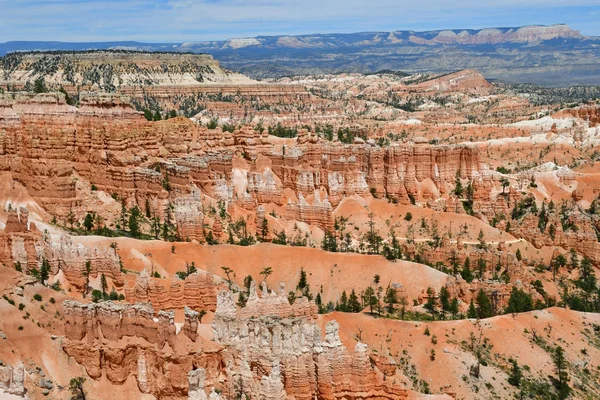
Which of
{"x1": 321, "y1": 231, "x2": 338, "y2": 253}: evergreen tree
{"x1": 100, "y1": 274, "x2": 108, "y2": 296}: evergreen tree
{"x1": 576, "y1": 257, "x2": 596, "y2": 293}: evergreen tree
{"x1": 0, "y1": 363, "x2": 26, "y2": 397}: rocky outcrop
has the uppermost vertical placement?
{"x1": 0, "y1": 363, "x2": 26, "y2": 397}: rocky outcrop

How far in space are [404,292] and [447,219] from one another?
1957 centimetres

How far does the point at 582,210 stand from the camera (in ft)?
257

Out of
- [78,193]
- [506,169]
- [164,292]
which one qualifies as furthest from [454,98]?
[164,292]

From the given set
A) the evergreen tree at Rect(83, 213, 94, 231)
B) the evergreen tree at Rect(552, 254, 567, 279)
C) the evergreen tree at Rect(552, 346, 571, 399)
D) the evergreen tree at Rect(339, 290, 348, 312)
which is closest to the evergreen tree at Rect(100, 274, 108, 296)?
the evergreen tree at Rect(83, 213, 94, 231)

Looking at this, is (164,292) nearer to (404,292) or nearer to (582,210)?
(404,292)

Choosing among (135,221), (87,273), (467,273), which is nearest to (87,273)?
(87,273)

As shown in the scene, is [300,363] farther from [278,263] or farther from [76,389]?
[278,263]

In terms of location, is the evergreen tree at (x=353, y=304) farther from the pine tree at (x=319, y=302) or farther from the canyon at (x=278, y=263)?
the pine tree at (x=319, y=302)

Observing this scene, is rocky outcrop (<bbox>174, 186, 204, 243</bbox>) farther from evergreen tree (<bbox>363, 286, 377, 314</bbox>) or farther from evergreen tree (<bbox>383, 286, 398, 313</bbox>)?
evergreen tree (<bbox>383, 286, 398, 313</bbox>)

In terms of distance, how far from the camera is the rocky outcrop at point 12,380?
1193 inches

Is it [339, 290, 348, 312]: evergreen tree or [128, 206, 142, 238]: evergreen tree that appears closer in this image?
[339, 290, 348, 312]: evergreen tree

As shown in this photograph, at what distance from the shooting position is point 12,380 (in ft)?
99.9

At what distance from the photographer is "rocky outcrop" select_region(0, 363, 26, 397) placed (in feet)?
99.4

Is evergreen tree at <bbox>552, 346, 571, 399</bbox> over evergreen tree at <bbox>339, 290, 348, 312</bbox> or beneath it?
beneath
